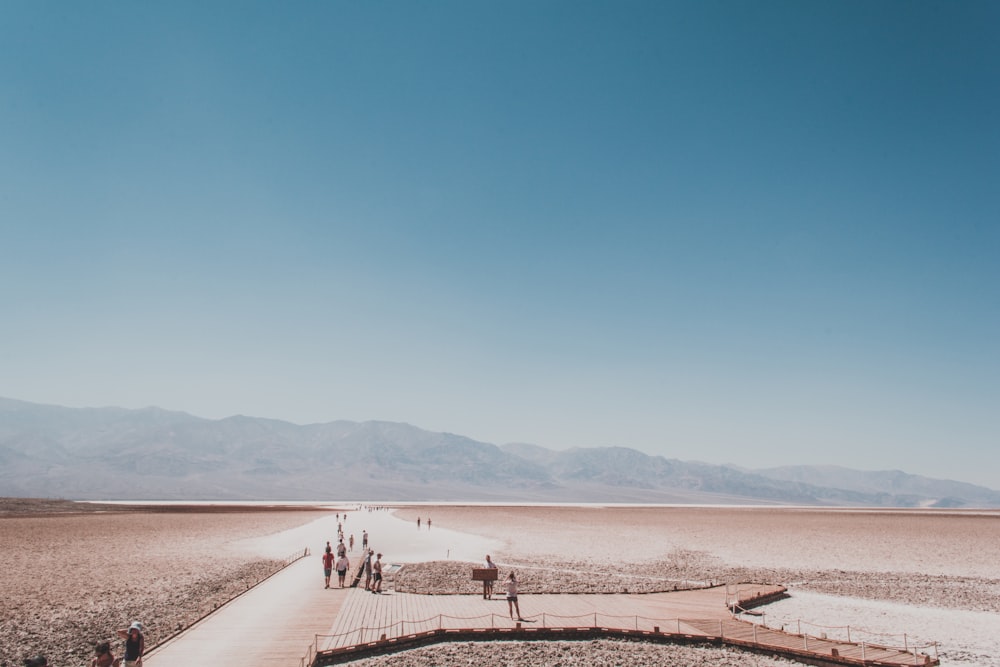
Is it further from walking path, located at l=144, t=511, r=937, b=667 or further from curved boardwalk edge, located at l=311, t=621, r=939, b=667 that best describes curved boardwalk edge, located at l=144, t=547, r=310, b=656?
curved boardwalk edge, located at l=311, t=621, r=939, b=667

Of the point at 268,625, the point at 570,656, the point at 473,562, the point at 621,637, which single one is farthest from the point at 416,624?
the point at 473,562

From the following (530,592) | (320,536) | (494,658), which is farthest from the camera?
(320,536)

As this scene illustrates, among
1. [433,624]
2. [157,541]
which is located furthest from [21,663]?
[157,541]

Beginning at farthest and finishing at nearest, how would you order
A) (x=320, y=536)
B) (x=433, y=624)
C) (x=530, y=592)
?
(x=320, y=536) < (x=530, y=592) < (x=433, y=624)

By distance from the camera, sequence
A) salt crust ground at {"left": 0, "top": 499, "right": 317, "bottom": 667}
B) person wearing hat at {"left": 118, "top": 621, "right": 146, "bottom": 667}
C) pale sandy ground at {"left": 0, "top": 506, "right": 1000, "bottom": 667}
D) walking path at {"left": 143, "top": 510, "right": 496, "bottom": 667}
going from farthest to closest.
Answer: salt crust ground at {"left": 0, "top": 499, "right": 317, "bottom": 667}, pale sandy ground at {"left": 0, "top": 506, "right": 1000, "bottom": 667}, walking path at {"left": 143, "top": 510, "right": 496, "bottom": 667}, person wearing hat at {"left": 118, "top": 621, "right": 146, "bottom": 667}

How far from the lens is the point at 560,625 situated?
2023 cm

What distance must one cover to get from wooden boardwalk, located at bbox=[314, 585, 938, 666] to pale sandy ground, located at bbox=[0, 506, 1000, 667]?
827mm

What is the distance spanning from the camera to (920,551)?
1996 inches

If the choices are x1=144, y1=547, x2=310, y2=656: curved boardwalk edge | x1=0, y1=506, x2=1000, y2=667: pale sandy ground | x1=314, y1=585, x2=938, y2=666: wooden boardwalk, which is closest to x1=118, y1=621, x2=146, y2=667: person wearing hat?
x1=144, y1=547, x2=310, y2=656: curved boardwalk edge

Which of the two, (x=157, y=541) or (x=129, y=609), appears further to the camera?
(x=157, y=541)

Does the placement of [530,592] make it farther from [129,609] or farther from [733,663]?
[129,609]

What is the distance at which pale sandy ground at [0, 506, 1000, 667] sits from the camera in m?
19.5

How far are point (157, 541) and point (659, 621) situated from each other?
47.5 meters

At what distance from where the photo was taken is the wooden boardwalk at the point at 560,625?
716 inches
